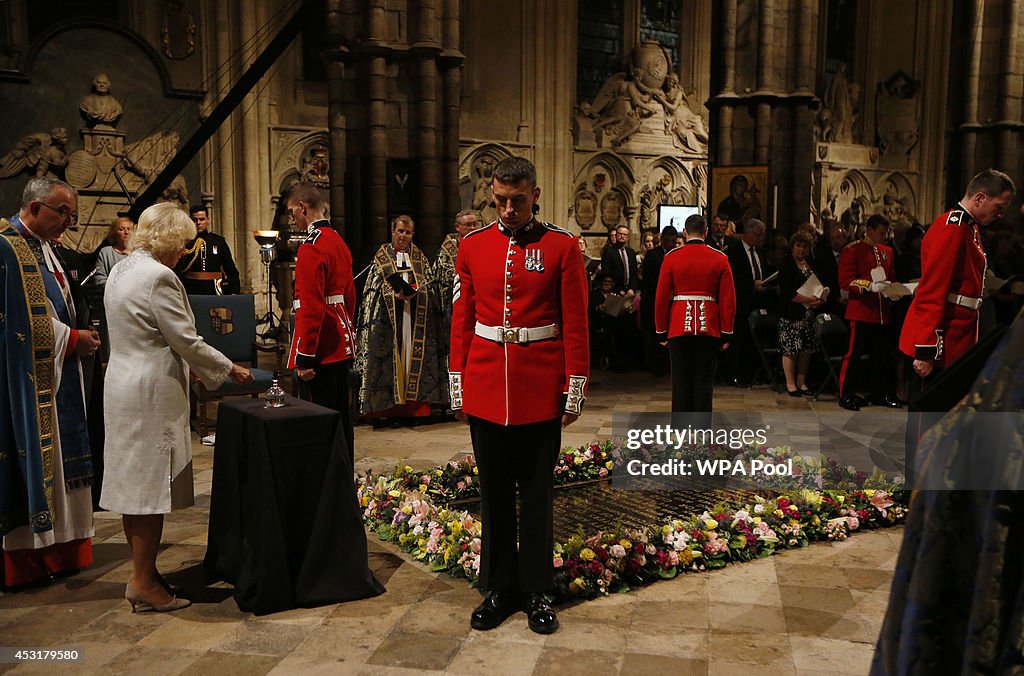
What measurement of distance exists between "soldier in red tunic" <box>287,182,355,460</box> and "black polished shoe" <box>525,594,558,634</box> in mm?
1817

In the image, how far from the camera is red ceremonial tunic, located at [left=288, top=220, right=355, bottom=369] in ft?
15.9

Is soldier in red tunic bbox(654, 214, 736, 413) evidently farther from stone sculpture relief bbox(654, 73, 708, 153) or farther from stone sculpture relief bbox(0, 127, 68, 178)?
stone sculpture relief bbox(654, 73, 708, 153)

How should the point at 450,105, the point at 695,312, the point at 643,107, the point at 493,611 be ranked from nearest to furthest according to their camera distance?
the point at 493,611
the point at 695,312
the point at 450,105
the point at 643,107

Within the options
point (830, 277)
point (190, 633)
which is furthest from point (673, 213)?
Result: point (190, 633)

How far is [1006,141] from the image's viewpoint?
1480cm

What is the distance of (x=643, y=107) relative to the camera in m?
18.5

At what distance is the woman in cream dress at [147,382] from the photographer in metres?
3.64

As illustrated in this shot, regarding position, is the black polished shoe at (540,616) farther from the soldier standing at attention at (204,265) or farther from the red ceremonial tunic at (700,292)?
the soldier standing at attention at (204,265)

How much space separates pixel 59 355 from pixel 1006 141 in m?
15.2

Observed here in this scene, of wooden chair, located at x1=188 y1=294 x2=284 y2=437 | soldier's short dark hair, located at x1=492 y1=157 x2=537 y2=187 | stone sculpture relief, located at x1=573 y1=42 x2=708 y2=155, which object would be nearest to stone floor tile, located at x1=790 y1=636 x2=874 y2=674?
soldier's short dark hair, located at x1=492 y1=157 x2=537 y2=187

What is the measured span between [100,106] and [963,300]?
13.1 meters

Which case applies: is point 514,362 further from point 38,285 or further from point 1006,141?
point 1006,141

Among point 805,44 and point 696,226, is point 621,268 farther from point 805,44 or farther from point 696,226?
point 696,226

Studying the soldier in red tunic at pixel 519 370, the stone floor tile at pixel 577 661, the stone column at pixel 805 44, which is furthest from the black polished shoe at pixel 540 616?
the stone column at pixel 805 44
